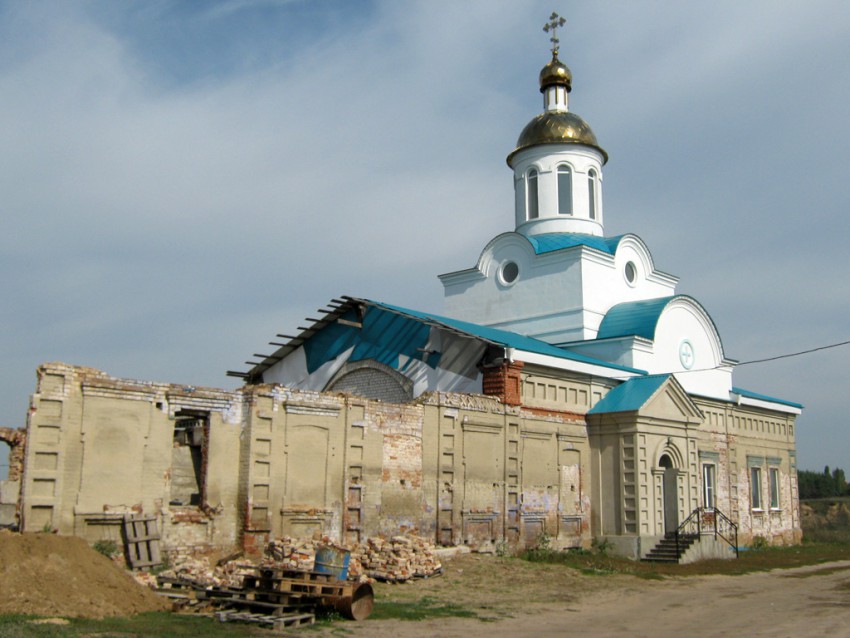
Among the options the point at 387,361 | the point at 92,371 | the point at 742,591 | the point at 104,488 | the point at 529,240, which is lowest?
the point at 742,591

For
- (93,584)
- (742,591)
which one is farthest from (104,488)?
(742,591)

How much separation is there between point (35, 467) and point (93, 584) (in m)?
3.32

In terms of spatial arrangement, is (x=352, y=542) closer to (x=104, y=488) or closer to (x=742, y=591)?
(x=104, y=488)

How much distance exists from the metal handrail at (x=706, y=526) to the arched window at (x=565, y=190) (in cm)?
1082

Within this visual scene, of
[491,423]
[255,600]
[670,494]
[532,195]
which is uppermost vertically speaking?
[532,195]

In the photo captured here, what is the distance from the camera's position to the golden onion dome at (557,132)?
30609 millimetres

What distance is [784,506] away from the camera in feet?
103

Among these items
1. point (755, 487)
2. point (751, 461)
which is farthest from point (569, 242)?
point (755, 487)

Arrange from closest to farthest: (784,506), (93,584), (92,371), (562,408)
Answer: (93,584)
(92,371)
(562,408)
(784,506)

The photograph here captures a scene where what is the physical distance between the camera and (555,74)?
31469 millimetres

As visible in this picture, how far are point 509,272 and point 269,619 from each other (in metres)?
19.3

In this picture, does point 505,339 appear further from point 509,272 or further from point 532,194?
point 532,194

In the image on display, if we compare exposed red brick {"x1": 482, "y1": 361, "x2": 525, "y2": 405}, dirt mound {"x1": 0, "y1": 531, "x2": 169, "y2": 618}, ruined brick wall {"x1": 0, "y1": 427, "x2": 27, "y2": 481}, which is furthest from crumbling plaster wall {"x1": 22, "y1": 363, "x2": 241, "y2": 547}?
exposed red brick {"x1": 482, "y1": 361, "x2": 525, "y2": 405}

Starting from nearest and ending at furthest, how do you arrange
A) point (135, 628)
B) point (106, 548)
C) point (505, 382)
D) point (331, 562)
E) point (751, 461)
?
1. point (135, 628)
2. point (331, 562)
3. point (106, 548)
4. point (505, 382)
5. point (751, 461)
